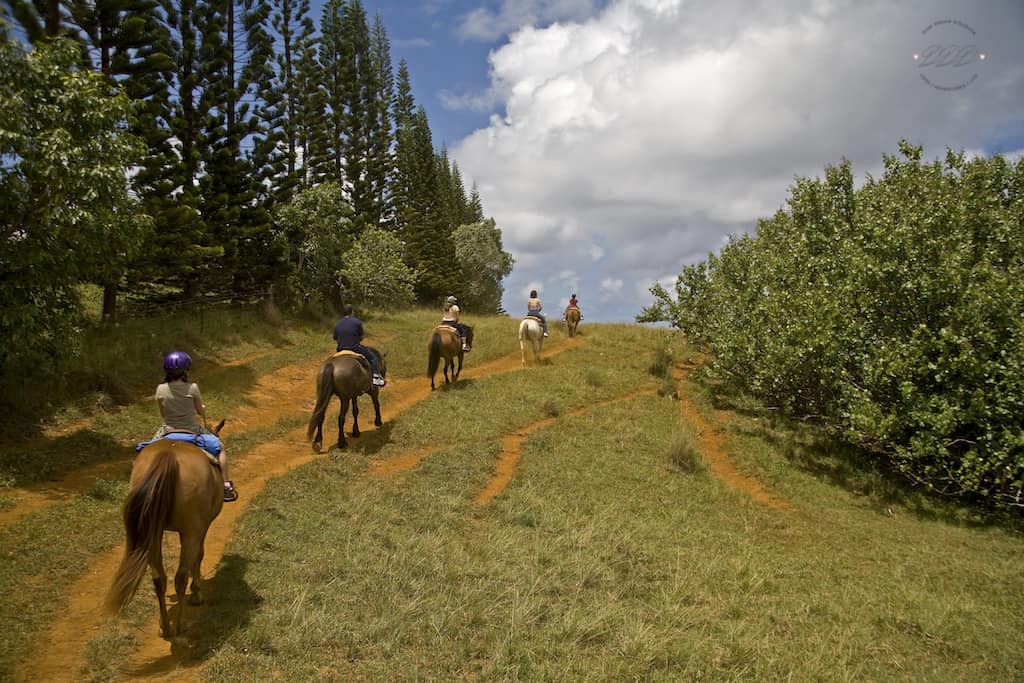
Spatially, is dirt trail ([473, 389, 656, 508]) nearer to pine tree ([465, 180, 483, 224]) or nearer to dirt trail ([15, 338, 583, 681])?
dirt trail ([15, 338, 583, 681])

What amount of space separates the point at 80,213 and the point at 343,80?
110 ft

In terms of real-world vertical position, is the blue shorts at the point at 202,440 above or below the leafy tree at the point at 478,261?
below

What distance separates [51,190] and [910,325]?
20.4m

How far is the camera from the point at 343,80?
133ft

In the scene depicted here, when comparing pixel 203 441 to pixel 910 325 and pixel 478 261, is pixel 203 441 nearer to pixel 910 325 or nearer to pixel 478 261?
pixel 910 325

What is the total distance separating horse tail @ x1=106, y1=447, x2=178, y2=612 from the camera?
5.41 metres

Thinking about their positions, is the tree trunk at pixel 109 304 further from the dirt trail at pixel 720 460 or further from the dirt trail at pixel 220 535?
the dirt trail at pixel 720 460

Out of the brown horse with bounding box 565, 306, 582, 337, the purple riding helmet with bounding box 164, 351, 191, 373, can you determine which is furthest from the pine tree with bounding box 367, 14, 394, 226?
the purple riding helmet with bounding box 164, 351, 191, 373

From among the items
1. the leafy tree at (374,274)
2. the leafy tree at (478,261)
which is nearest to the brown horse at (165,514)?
the leafy tree at (374,274)

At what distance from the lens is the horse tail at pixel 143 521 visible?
17.7 feet

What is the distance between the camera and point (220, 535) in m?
8.47

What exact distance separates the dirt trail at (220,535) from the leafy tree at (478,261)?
143 feet

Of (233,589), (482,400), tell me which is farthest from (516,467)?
(233,589)

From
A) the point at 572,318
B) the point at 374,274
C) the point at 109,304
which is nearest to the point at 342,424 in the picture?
the point at 109,304
